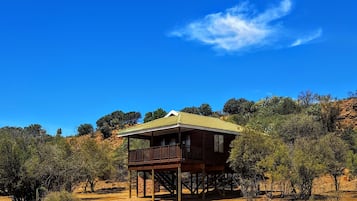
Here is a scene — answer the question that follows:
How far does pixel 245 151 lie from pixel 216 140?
484cm

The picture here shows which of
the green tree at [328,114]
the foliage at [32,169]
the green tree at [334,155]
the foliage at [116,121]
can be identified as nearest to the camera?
the green tree at [334,155]

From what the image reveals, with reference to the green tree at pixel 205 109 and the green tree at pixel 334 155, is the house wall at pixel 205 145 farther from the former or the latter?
the green tree at pixel 205 109

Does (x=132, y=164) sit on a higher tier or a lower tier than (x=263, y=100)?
Answer: lower

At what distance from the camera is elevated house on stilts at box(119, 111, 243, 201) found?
27.1 metres

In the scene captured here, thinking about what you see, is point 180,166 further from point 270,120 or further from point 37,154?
point 270,120

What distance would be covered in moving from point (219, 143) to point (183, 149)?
422cm

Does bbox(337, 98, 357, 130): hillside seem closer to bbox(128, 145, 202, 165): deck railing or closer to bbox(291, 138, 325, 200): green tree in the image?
bbox(128, 145, 202, 165): deck railing

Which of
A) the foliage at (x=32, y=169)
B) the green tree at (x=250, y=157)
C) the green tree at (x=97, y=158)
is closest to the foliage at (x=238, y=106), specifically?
the green tree at (x=97, y=158)

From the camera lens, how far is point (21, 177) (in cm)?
2916

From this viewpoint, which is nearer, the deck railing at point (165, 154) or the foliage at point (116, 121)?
the deck railing at point (165, 154)

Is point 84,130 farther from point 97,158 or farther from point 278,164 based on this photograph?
point 278,164

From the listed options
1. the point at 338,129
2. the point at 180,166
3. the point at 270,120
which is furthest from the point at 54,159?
the point at 338,129

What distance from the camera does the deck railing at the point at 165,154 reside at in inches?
1059

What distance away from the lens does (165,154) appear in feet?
90.5
